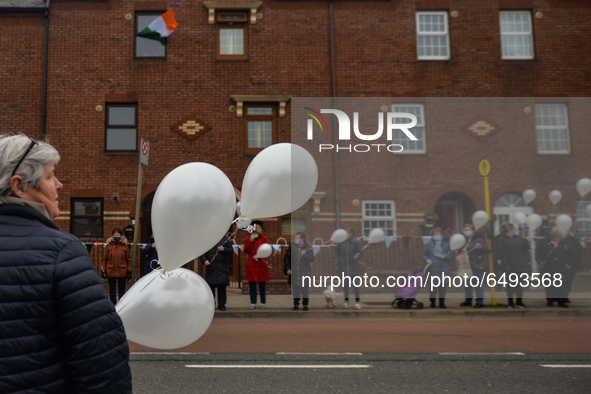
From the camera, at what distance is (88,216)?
55.7 ft

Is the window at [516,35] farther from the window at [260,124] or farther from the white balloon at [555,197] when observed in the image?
the window at [260,124]

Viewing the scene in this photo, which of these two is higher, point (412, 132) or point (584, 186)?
point (412, 132)

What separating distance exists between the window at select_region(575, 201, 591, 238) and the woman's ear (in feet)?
40.7

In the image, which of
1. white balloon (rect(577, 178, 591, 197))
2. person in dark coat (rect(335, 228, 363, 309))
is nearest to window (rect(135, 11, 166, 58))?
person in dark coat (rect(335, 228, 363, 309))

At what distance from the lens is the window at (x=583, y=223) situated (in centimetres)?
1198

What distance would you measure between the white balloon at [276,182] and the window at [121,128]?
14.8 m

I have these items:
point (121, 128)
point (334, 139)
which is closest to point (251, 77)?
point (334, 139)

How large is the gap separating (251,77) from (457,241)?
357 inches

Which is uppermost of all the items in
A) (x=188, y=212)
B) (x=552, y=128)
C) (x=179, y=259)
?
(x=552, y=128)

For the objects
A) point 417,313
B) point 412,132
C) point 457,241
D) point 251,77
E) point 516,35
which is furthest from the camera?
point 516,35

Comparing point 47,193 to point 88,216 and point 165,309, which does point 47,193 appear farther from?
point 88,216

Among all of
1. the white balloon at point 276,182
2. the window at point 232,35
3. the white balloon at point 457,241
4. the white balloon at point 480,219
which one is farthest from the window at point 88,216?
the white balloon at point 276,182

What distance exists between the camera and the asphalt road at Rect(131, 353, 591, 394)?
213 inches

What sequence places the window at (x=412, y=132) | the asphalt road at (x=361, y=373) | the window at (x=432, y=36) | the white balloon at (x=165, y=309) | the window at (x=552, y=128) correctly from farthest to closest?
the window at (x=432, y=36), the window at (x=552, y=128), the window at (x=412, y=132), the asphalt road at (x=361, y=373), the white balloon at (x=165, y=309)
